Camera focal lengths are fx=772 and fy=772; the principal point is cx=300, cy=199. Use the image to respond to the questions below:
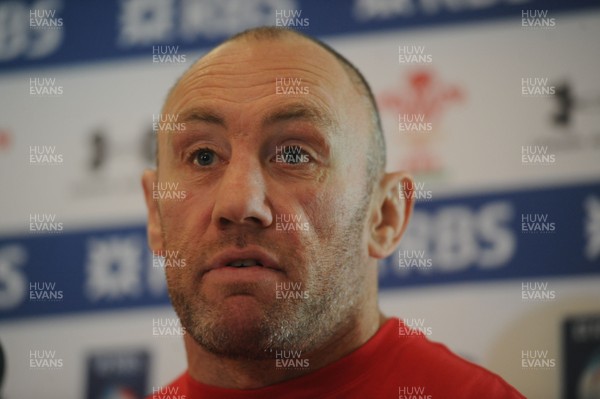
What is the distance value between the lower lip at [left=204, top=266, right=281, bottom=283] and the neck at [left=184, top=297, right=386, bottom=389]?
0.18 meters

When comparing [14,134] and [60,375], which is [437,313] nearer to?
[60,375]

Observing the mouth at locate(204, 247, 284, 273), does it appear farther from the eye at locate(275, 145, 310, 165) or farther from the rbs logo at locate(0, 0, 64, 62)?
the rbs logo at locate(0, 0, 64, 62)

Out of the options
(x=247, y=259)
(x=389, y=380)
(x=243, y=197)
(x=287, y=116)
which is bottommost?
(x=389, y=380)

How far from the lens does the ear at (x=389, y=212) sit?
156 cm

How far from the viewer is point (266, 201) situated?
4.48ft

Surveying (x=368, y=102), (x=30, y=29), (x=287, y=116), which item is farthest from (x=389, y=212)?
(x=30, y=29)

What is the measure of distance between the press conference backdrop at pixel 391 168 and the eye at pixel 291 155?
1068 millimetres

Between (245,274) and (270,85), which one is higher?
(270,85)

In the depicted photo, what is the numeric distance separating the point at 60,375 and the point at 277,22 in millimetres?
1409

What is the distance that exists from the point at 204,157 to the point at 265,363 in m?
0.40

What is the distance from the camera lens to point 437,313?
239cm

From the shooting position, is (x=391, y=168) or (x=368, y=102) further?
(x=391, y=168)

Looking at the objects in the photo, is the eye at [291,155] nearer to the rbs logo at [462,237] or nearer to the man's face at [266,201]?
the man's face at [266,201]

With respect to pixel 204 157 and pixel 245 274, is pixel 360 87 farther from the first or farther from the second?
pixel 245 274
